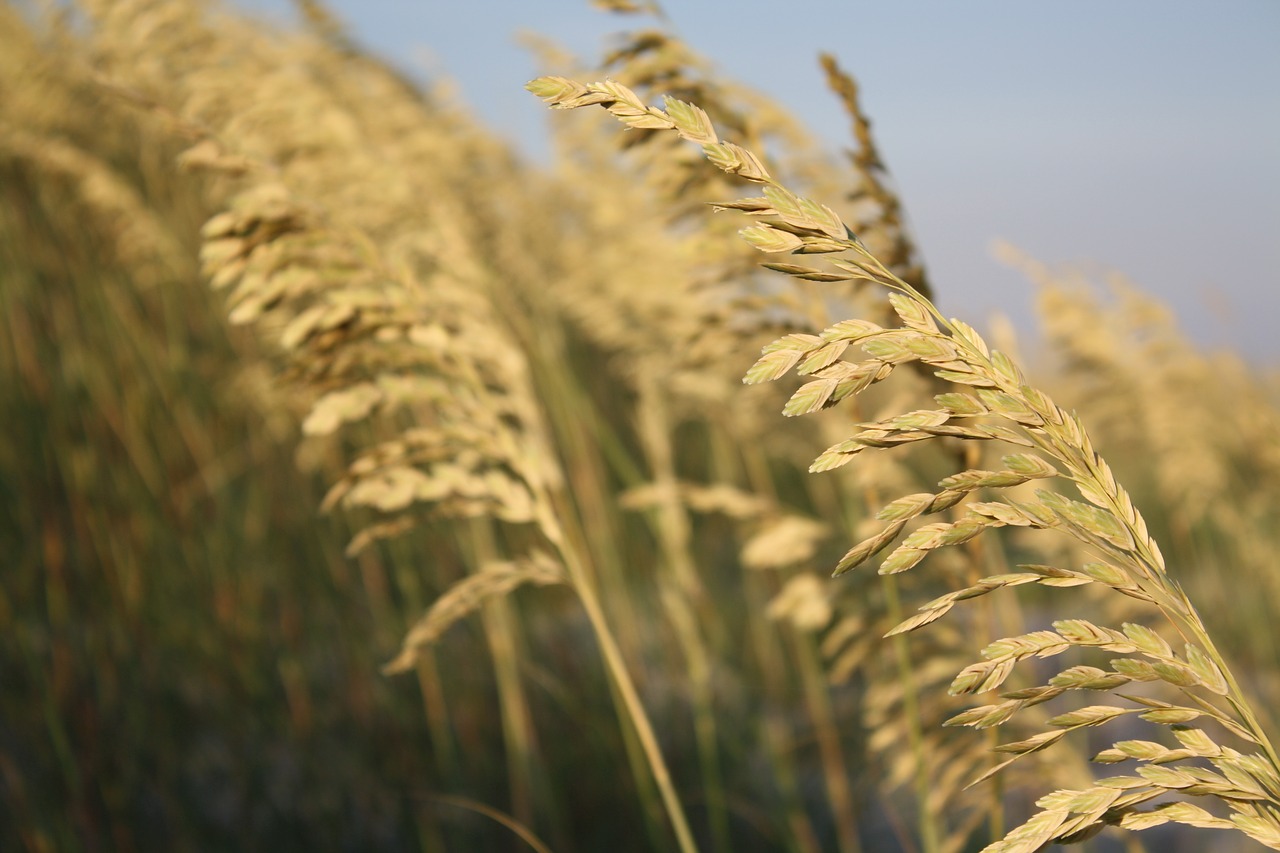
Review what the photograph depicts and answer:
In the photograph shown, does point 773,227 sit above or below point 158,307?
below

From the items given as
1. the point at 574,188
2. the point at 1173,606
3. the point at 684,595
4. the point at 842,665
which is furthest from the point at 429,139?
the point at 1173,606

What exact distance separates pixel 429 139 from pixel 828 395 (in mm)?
2736

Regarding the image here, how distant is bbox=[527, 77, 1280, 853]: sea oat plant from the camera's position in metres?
0.63

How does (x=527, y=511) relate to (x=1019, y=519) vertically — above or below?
above

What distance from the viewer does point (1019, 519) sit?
0.63m

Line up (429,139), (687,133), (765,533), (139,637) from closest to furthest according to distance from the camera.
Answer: (687,133)
(765,533)
(139,637)
(429,139)

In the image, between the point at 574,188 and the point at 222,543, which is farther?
the point at 574,188

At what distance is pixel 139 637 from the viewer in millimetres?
2346

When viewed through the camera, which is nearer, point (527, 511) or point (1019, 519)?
point (1019, 519)

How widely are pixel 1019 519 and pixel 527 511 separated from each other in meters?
0.61

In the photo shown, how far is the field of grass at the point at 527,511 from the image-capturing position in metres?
0.66

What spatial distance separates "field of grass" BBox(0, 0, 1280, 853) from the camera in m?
0.66

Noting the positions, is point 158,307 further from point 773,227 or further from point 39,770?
point 773,227

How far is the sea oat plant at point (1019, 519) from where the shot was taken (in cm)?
63
